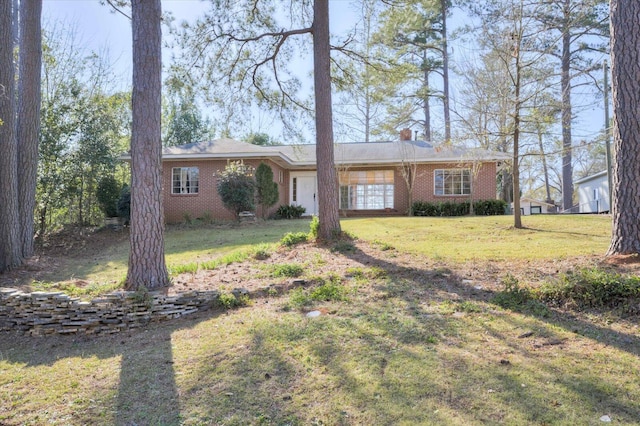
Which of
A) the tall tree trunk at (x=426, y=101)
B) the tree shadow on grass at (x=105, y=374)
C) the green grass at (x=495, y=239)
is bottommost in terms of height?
the tree shadow on grass at (x=105, y=374)

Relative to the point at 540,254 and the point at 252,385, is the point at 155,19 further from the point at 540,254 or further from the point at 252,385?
the point at 540,254

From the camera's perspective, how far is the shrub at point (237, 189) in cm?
1392

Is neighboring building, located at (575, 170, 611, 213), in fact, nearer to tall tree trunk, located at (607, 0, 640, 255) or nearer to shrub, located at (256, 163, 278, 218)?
shrub, located at (256, 163, 278, 218)

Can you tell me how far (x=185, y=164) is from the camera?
54.5ft

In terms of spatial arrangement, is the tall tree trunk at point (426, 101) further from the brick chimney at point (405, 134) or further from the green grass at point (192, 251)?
the green grass at point (192, 251)

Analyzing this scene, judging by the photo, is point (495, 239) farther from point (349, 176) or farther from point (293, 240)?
point (349, 176)

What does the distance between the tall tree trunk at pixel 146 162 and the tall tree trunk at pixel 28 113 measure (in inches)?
194

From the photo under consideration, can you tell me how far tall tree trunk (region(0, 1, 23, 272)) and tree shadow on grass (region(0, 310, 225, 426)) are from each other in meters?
3.93

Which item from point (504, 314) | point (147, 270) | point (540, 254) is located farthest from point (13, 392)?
point (540, 254)

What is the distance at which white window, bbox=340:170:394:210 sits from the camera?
18375 mm

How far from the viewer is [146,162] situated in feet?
18.2

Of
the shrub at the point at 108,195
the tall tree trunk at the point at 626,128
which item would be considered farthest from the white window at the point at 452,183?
the shrub at the point at 108,195

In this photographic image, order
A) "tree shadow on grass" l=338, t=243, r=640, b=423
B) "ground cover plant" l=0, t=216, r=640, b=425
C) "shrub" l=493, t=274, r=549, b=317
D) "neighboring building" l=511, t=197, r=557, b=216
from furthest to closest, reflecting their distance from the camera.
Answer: "neighboring building" l=511, t=197, r=557, b=216
"shrub" l=493, t=274, r=549, b=317
"ground cover plant" l=0, t=216, r=640, b=425
"tree shadow on grass" l=338, t=243, r=640, b=423

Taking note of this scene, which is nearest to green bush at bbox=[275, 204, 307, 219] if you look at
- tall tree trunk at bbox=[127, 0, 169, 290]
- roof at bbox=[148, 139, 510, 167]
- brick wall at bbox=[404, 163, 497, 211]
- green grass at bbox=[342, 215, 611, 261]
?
roof at bbox=[148, 139, 510, 167]
